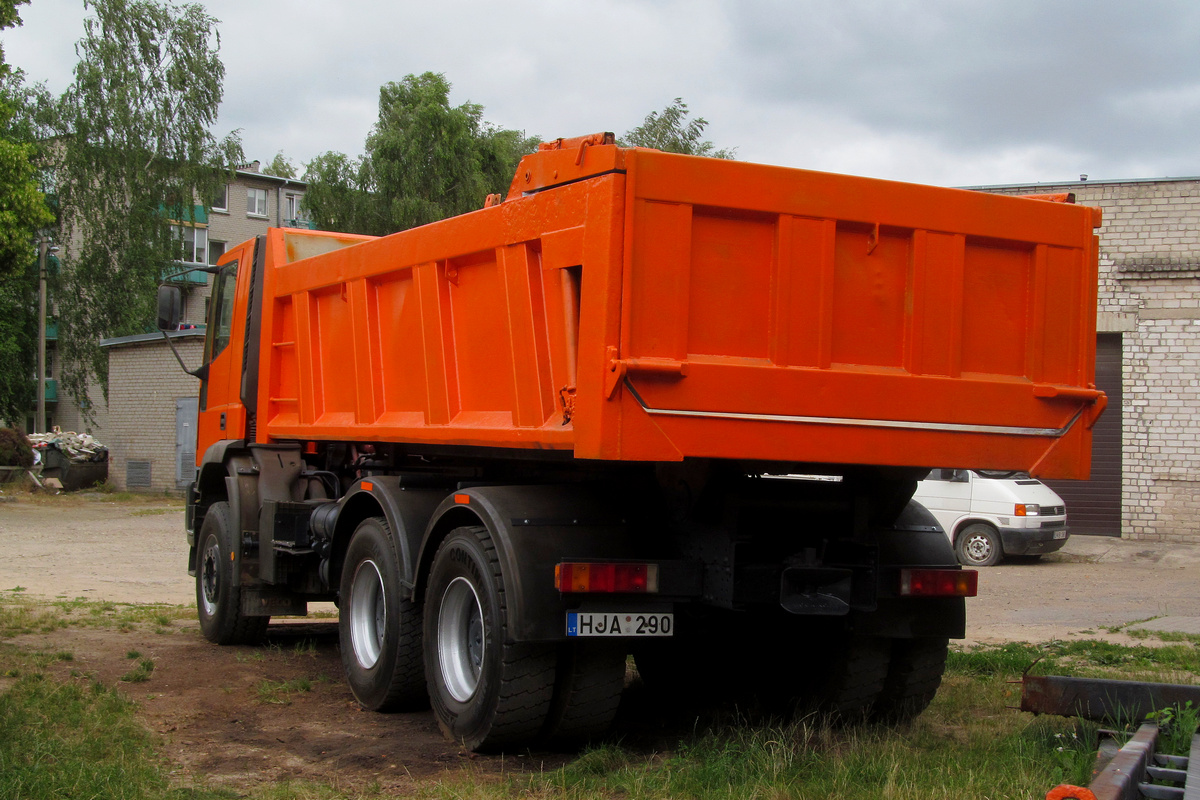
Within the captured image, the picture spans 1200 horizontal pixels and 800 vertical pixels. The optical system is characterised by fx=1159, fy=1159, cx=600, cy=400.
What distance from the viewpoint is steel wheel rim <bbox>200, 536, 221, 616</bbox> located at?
30.1ft

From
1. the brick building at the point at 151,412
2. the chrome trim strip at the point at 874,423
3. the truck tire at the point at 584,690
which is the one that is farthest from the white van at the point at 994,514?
the brick building at the point at 151,412

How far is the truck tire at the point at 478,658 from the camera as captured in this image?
5211 mm

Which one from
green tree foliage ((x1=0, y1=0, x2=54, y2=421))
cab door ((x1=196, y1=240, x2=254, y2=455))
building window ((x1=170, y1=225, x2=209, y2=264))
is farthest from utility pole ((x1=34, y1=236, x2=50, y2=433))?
cab door ((x1=196, y1=240, x2=254, y2=455))

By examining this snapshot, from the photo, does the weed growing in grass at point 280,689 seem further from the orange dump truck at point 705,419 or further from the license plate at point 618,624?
the license plate at point 618,624

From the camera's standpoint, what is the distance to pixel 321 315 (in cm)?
816

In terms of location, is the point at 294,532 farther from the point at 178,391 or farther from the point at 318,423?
the point at 178,391

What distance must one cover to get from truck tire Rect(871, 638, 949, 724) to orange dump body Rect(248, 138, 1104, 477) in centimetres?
126

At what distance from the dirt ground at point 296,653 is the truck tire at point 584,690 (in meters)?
0.19

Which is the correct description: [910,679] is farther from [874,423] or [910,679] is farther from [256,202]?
[256,202]

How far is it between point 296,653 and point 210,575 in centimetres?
121

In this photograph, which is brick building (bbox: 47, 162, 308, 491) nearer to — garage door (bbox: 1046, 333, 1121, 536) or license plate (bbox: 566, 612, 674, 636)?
garage door (bbox: 1046, 333, 1121, 536)

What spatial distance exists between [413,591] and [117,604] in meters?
6.38

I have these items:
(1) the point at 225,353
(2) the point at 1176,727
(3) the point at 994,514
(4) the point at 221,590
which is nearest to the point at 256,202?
(3) the point at 994,514

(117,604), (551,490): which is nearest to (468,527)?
(551,490)
